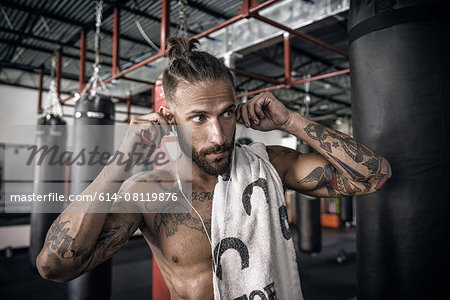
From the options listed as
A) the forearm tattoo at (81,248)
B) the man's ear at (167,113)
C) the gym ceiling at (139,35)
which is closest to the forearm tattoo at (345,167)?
the man's ear at (167,113)

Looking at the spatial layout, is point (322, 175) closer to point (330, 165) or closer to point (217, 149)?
point (330, 165)

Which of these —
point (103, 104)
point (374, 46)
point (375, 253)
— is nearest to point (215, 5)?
point (103, 104)

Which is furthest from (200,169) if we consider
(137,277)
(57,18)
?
(57,18)

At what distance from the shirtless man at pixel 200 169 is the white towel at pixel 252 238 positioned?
0.37ft

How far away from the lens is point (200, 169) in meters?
1.44

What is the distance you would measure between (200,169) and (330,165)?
2.03ft

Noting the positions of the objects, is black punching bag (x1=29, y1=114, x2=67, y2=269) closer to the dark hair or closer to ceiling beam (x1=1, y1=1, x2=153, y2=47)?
ceiling beam (x1=1, y1=1, x2=153, y2=47)

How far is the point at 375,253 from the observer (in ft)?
4.17

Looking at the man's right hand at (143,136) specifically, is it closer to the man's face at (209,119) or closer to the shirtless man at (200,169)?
the shirtless man at (200,169)

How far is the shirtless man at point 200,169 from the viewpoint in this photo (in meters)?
1.16

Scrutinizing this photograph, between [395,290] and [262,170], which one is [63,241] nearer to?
[262,170]

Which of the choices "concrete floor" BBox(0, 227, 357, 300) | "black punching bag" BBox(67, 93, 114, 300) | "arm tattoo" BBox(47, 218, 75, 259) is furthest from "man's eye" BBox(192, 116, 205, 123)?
"concrete floor" BBox(0, 227, 357, 300)

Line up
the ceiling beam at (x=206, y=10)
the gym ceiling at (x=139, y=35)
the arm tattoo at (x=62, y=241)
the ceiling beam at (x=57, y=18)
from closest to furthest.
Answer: the arm tattoo at (x=62, y=241) → the gym ceiling at (x=139, y=35) → the ceiling beam at (x=57, y=18) → the ceiling beam at (x=206, y=10)

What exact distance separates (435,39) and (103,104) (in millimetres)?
2863
